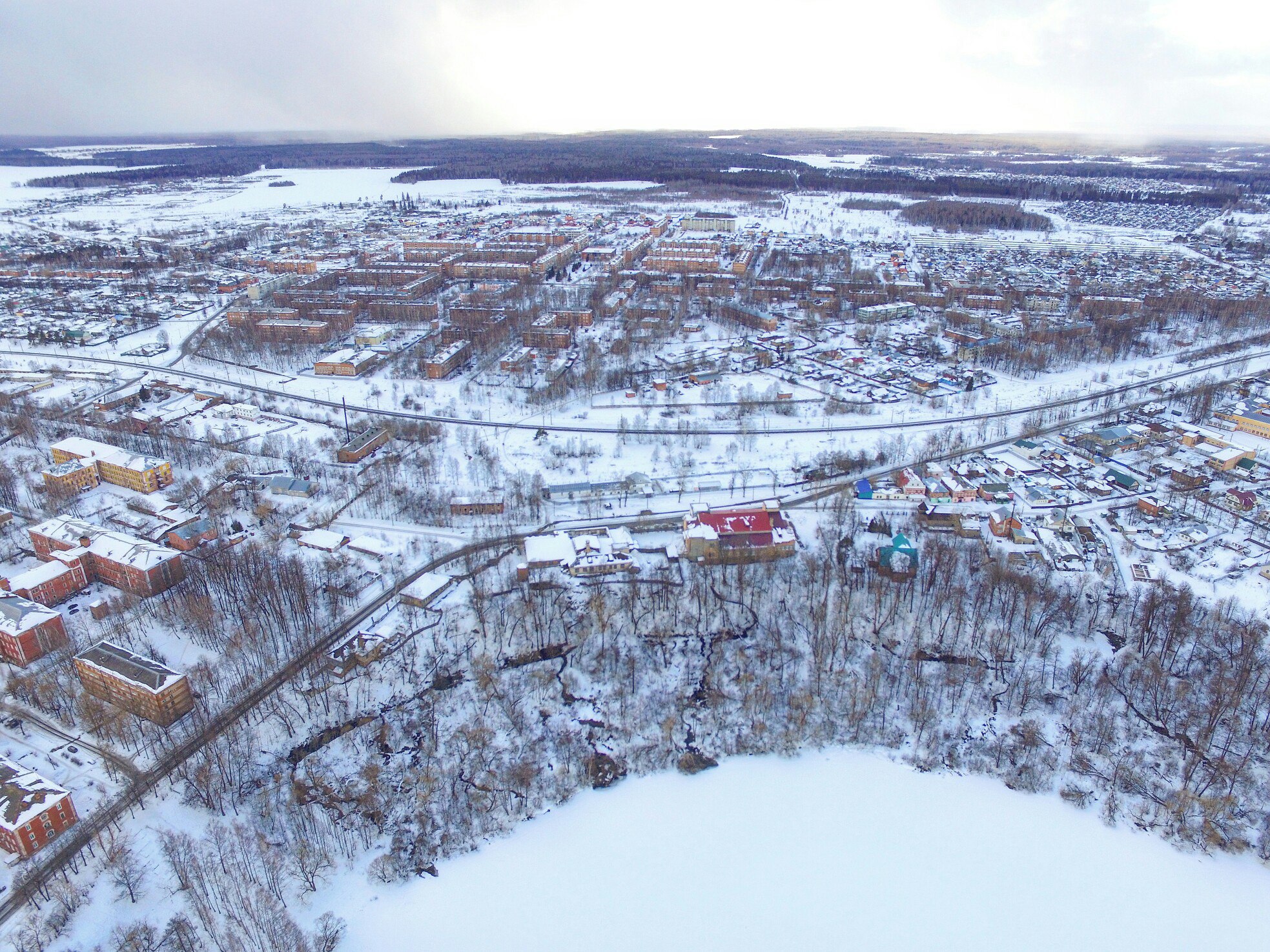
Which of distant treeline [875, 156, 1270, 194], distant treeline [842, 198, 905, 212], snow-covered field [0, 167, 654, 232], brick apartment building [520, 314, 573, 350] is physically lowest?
brick apartment building [520, 314, 573, 350]

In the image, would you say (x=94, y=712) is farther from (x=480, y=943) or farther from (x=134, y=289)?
(x=134, y=289)

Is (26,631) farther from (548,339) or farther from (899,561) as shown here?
(548,339)

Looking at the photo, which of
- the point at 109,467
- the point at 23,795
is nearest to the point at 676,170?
the point at 109,467

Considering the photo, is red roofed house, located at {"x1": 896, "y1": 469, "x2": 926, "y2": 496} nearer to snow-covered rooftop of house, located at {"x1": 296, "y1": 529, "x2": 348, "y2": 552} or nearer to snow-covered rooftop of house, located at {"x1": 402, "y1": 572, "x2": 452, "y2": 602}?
snow-covered rooftop of house, located at {"x1": 402, "y1": 572, "x2": 452, "y2": 602}

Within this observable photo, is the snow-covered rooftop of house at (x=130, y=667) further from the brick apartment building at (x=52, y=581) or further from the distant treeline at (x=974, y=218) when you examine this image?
the distant treeline at (x=974, y=218)

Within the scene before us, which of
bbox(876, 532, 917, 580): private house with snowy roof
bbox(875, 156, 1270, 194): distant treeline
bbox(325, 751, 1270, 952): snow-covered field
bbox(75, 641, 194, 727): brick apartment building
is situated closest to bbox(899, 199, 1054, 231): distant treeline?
bbox(875, 156, 1270, 194): distant treeline

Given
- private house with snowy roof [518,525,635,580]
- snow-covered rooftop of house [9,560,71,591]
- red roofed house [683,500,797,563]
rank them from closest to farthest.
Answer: snow-covered rooftop of house [9,560,71,591], private house with snowy roof [518,525,635,580], red roofed house [683,500,797,563]

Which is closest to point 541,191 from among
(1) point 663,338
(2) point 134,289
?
(2) point 134,289
